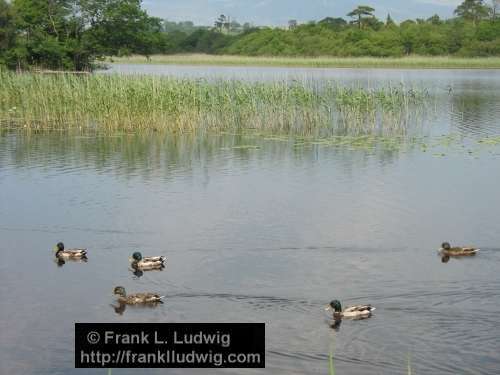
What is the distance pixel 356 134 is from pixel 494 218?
1041 centimetres

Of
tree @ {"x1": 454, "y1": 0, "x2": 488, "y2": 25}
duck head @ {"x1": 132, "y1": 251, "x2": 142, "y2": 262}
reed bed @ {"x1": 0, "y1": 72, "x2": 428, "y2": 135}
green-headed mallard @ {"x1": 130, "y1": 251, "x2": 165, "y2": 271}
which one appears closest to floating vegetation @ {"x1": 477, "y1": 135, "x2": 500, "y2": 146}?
reed bed @ {"x1": 0, "y1": 72, "x2": 428, "y2": 135}

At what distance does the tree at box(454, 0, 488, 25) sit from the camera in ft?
312

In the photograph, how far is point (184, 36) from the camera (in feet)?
315

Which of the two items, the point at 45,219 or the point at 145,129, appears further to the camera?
the point at 145,129

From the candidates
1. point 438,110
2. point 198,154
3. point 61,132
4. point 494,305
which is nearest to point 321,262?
point 494,305

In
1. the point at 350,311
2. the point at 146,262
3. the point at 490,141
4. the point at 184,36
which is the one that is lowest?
the point at 350,311

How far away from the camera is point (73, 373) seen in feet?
30.2

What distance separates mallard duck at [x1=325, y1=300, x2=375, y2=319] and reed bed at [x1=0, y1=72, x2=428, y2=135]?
52.2 feet

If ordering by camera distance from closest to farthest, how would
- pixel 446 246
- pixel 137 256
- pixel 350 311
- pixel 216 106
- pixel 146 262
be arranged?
pixel 350 311
pixel 146 262
pixel 137 256
pixel 446 246
pixel 216 106

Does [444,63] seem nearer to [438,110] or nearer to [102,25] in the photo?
[102,25]

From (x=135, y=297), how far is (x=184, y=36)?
86894 millimetres

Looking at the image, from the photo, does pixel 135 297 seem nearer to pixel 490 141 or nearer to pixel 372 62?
pixel 490 141

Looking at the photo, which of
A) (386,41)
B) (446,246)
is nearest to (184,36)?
(386,41)

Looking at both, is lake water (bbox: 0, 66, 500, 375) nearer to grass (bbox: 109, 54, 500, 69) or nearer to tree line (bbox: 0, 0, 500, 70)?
tree line (bbox: 0, 0, 500, 70)
